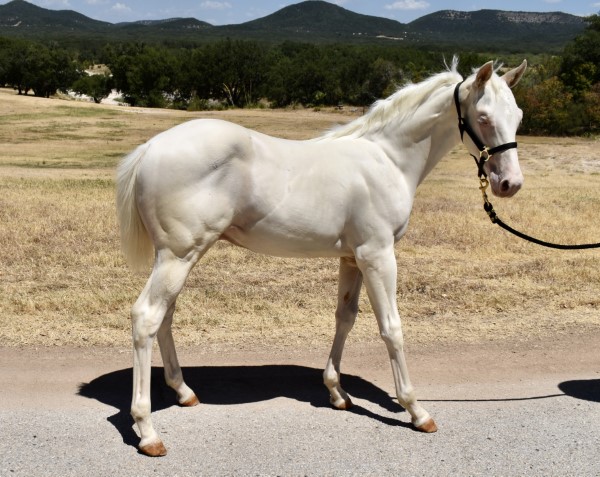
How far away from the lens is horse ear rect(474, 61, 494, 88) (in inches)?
181

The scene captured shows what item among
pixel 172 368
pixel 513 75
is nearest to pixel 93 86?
pixel 172 368

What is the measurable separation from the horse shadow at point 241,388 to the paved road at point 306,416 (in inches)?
0.6

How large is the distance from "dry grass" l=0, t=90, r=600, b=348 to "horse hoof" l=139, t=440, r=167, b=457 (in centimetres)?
210

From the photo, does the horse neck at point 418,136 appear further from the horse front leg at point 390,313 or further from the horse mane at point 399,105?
the horse front leg at point 390,313

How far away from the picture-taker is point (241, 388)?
559 cm

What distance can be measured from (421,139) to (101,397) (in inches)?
120

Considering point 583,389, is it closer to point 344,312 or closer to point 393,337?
point 393,337

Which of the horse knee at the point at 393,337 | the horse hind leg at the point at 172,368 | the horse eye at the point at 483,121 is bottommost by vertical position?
the horse hind leg at the point at 172,368

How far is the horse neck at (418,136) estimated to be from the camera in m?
5.08

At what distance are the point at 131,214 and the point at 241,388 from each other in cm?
169

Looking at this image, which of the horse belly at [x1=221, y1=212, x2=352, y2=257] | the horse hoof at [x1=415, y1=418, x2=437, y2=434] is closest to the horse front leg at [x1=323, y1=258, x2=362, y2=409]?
the horse belly at [x1=221, y1=212, x2=352, y2=257]

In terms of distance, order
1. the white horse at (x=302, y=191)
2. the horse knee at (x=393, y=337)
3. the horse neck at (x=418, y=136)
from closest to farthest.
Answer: the white horse at (x=302, y=191)
the horse knee at (x=393, y=337)
the horse neck at (x=418, y=136)

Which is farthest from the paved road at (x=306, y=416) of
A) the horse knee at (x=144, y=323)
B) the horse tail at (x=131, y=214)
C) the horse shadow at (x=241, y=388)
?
the horse tail at (x=131, y=214)

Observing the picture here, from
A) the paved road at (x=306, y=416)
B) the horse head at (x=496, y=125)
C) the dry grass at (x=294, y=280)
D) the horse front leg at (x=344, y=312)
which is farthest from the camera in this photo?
the dry grass at (x=294, y=280)
